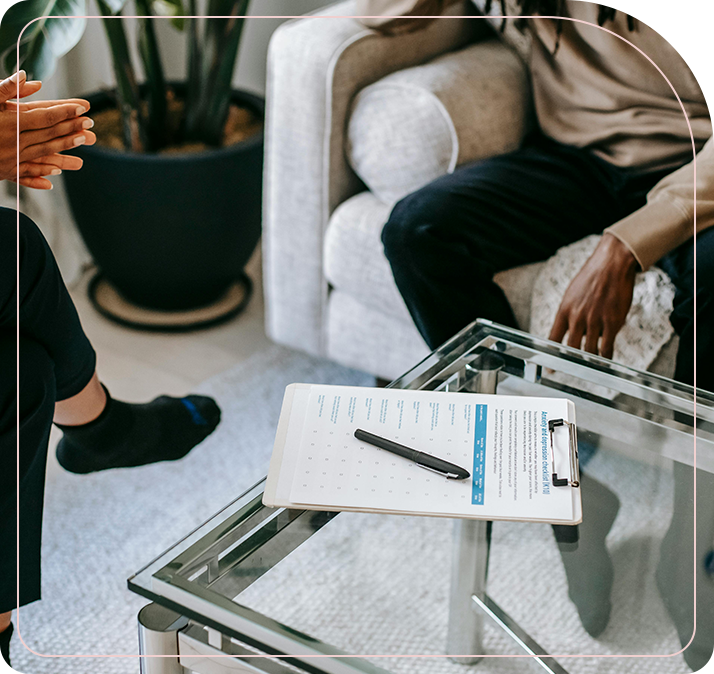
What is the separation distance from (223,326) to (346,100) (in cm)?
57

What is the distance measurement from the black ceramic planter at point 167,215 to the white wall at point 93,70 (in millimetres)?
92

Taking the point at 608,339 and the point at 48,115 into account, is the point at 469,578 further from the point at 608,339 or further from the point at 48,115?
the point at 48,115

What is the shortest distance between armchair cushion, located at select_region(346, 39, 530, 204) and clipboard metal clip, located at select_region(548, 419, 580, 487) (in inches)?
26.9

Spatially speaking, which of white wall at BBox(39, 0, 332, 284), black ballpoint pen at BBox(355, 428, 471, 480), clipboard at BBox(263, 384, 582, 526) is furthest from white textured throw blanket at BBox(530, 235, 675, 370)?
white wall at BBox(39, 0, 332, 284)

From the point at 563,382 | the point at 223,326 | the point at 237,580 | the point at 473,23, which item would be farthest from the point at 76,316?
the point at 473,23

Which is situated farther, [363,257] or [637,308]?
[363,257]

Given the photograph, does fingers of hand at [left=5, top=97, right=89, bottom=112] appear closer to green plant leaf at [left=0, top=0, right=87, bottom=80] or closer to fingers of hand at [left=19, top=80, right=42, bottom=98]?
fingers of hand at [left=19, top=80, right=42, bottom=98]

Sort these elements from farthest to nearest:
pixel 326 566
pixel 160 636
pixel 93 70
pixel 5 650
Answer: pixel 93 70 → pixel 326 566 → pixel 5 650 → pixel 160 636

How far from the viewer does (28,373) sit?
816mm

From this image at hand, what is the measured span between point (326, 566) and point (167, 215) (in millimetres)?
816

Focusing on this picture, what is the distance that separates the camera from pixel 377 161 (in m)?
1.33

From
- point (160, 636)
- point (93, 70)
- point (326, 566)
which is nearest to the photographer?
point (160, 636)

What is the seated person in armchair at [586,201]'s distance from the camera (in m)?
Result: 1.09

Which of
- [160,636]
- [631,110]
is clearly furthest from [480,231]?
[160,636]
